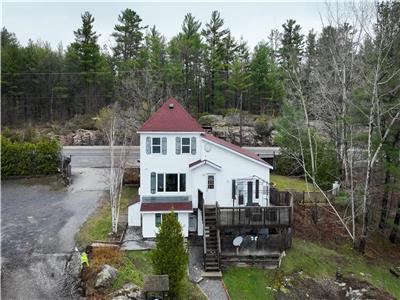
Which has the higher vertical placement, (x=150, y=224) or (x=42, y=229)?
(x=150, y=224)

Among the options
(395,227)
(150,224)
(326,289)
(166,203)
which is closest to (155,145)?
(166,203)

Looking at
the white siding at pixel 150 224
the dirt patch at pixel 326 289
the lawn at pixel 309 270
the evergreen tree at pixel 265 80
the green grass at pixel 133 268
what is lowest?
the dirt patch at pixel 326 289

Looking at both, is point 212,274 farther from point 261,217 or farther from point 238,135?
point 238,135

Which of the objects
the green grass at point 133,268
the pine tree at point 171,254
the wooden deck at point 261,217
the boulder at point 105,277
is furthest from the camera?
the wooden deck at point 261,217

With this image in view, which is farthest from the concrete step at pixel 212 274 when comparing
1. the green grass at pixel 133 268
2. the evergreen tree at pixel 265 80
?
the evergreen tree at pixel 265 80

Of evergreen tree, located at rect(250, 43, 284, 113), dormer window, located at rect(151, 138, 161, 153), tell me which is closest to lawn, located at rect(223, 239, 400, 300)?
dormer window, located at rect(151, 138, 161, 153)

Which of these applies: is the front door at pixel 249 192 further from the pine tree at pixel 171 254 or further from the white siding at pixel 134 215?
the pine tree at pixel 171 254
